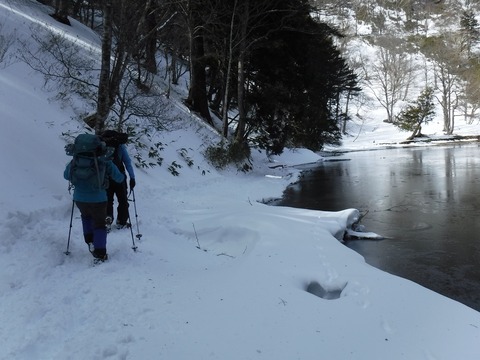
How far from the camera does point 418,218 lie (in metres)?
10.2

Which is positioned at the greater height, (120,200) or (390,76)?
(390,76)

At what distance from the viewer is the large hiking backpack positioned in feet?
15.1

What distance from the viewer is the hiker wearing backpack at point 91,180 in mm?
4656

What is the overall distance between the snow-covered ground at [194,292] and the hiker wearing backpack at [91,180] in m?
0.31

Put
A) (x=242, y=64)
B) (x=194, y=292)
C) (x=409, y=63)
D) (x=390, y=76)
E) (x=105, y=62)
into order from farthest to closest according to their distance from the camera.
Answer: (x=409, y=63), (x=390, y=76), (x=242, y=64), (x=105, y=62), (x=194, y=292)

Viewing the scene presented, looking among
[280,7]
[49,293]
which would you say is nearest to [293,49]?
[280,7]

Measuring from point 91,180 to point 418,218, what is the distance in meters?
8.41

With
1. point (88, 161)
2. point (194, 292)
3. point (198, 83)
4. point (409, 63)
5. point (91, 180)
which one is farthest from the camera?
point (409, 63)

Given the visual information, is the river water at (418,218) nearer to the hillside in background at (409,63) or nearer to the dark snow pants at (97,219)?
the dark snow pants at (97,219)

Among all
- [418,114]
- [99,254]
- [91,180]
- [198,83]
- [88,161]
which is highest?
[198,83]

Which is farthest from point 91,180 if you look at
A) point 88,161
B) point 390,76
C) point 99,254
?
point 390,76

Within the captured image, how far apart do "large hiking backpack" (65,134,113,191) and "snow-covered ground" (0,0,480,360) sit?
989 mm

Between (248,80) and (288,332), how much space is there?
18757 mm

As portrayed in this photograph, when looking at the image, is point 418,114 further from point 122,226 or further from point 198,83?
point 122,226
